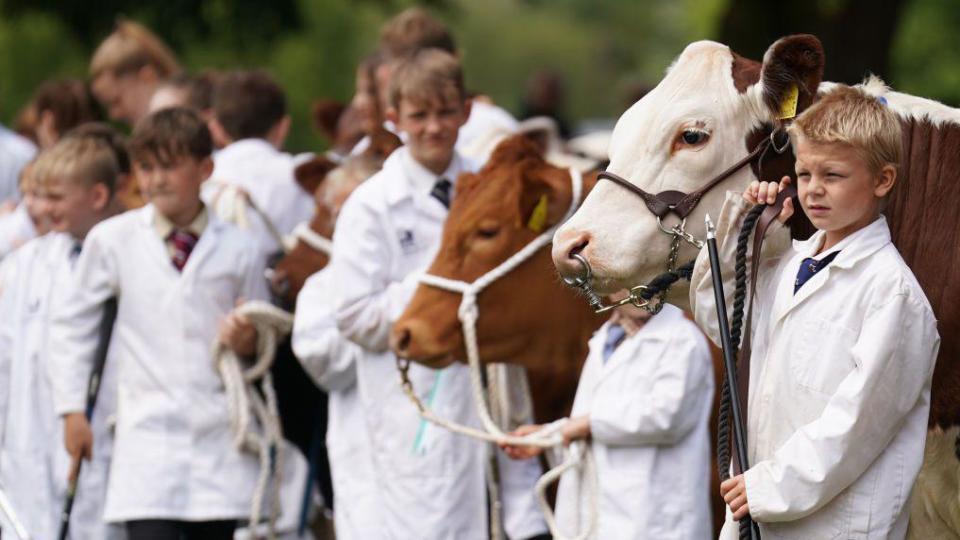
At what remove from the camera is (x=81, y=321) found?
279 inches

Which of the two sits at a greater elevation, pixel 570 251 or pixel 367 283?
pixel 570 251

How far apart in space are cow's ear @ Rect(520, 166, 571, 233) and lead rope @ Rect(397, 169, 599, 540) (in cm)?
3

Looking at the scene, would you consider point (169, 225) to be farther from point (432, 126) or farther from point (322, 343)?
point (432, 126)

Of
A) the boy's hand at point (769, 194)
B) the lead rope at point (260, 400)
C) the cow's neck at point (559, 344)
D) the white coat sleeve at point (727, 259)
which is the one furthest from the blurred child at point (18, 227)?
the boy's hand at point (769, 194)

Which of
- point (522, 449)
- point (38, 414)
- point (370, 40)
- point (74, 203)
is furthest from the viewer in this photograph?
point (370, 40)

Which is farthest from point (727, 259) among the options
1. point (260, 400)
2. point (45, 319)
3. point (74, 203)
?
point (45, 319)

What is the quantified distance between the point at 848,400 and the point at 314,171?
180 inches

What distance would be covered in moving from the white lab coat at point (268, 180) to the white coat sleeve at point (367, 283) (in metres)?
1.91

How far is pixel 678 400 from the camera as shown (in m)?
5.76

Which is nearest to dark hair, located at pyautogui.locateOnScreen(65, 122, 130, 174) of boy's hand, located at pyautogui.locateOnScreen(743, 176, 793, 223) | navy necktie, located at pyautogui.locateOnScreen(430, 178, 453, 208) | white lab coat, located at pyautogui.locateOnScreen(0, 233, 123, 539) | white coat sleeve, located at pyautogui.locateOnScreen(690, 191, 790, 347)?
white lab coat, located at pyautogui.locateOnScreen(0, 233, 123, 539)

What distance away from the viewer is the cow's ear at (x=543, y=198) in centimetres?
634

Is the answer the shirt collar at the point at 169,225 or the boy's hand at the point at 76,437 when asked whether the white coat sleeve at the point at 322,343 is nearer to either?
the shirt collar at the point at 169,225

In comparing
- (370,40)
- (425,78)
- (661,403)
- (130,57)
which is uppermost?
(370,40)

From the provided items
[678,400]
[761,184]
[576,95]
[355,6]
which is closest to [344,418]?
[678,400]
